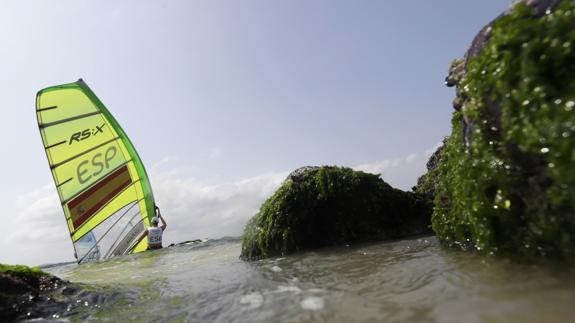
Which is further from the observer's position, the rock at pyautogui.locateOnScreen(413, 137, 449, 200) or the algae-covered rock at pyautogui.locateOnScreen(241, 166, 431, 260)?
the rock at pyautogui.locateOnScreen(413, 137, 449, 200)

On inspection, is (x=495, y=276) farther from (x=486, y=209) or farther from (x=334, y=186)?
(x=334, y=186)

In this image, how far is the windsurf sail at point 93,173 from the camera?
12984 mm

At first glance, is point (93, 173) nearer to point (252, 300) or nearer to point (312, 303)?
point (252, 300)

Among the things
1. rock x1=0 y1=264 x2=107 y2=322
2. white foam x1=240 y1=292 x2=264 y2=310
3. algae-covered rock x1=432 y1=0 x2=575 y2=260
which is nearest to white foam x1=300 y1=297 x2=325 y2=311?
white foam x1=240 y1=292 x2=264 y2=310

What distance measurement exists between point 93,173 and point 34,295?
10854mm

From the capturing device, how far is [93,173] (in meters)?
13.9

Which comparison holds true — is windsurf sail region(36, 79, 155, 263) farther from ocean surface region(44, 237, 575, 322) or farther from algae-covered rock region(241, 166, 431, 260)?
ocean surface region(44, 237, 575, 322)

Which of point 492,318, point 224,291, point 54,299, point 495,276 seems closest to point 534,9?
point 495,276

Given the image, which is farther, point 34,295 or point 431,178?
point 431,178

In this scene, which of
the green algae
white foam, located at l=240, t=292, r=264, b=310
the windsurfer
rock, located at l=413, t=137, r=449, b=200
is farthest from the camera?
the windsurfer

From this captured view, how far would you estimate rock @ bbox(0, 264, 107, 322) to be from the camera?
3.86 m

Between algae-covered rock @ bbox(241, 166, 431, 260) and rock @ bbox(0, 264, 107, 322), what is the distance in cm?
282

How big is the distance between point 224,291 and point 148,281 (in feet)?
7.45

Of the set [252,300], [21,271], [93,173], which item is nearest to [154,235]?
[93,173]
